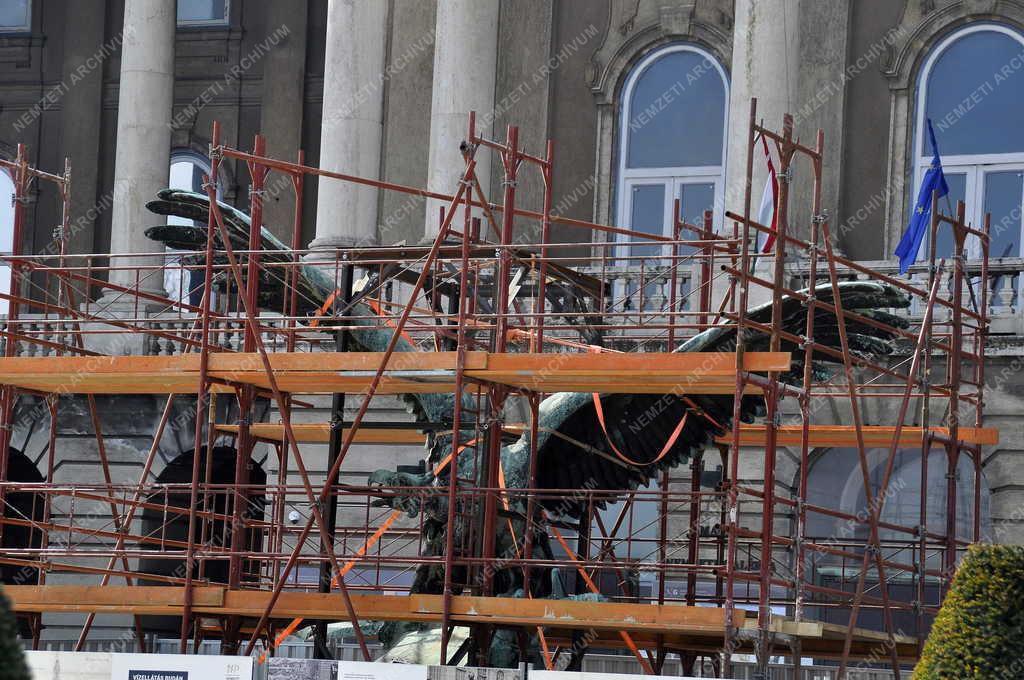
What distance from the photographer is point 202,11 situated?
46906 mm

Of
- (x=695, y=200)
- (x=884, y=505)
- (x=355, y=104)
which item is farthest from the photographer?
(x=695, y=200)

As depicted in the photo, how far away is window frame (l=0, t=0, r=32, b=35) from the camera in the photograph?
156 ft

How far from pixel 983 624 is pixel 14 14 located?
120ft

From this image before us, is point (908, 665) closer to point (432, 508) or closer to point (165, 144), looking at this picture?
point (432, 508)

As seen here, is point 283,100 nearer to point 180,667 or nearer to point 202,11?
point 202,11

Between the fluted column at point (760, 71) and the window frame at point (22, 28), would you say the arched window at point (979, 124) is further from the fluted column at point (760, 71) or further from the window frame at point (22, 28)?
the window frame at point (22, 28)

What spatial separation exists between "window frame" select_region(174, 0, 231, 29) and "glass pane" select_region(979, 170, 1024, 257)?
62.4ft

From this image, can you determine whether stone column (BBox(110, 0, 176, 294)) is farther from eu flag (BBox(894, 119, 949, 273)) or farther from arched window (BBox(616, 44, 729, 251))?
eu flag (BBox(894, 119, 949, 273))

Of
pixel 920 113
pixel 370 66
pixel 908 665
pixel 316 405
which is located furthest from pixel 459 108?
pixel 908 665

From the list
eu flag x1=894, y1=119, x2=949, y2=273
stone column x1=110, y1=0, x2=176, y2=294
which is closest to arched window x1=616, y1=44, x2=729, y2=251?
stone column x1=110, y1=0, x2=176, y2=294

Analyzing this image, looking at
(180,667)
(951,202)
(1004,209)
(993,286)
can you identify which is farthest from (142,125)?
(180,667)

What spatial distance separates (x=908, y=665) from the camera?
28.0m

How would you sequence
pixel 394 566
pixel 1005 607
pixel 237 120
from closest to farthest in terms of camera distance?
pixel 1005 607, pixel 394 566, pixel 237 120

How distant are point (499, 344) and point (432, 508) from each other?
200cm
